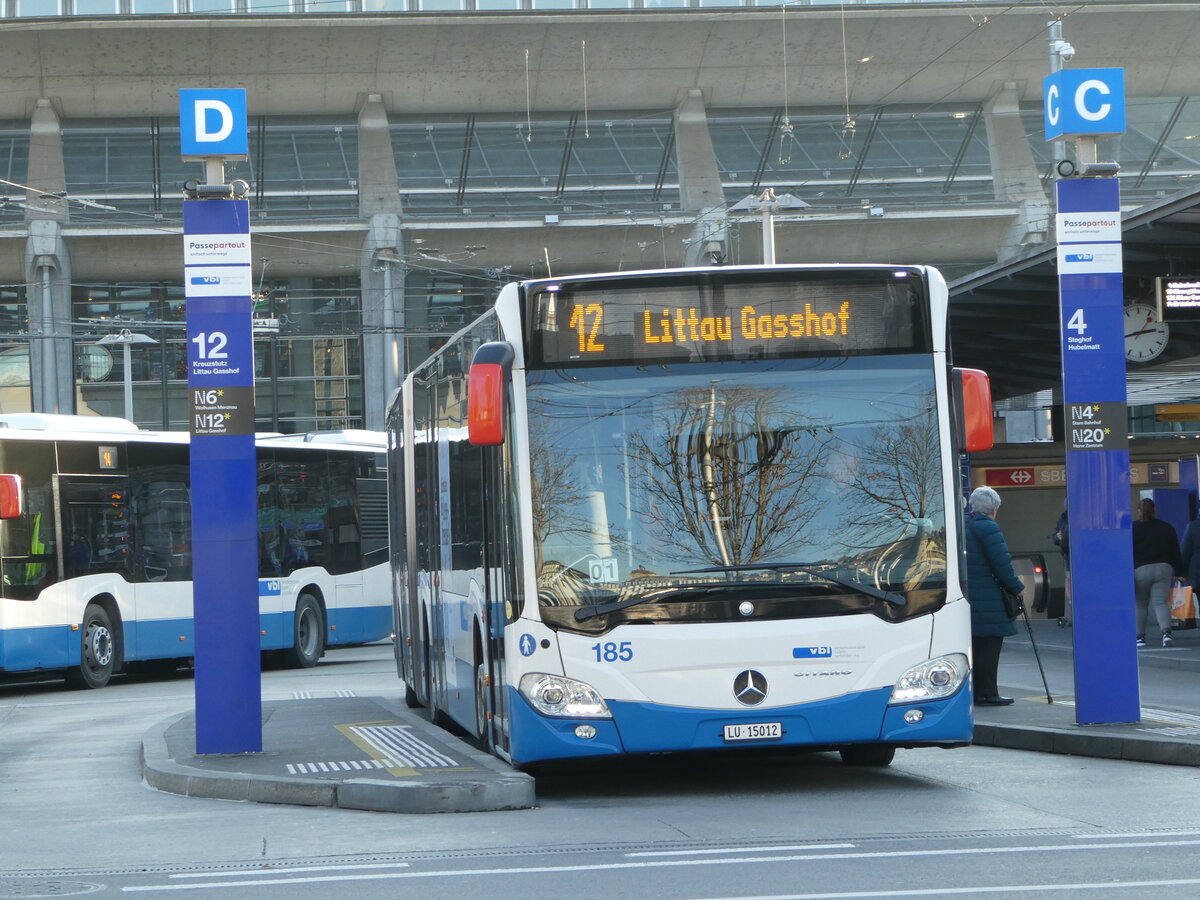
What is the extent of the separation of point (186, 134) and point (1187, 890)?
784 centimetres

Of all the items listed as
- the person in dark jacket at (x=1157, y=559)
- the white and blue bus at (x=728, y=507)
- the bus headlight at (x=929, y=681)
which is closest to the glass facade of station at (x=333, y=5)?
the person in dark jacket at (x=1157, y=559)

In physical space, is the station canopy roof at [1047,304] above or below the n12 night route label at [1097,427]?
above

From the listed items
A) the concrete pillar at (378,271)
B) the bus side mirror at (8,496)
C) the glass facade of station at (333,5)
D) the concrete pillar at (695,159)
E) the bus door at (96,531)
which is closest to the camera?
the bus side mirror at (8,496)

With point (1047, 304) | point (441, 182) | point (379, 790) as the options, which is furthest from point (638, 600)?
point (441, 182)

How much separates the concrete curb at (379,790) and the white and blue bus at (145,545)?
9621 millimetres

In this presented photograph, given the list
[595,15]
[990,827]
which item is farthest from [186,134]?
[595,15]

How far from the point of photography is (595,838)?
8.52m

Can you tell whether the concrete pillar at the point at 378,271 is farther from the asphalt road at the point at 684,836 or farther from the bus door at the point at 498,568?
the bus door at the point at 498,568

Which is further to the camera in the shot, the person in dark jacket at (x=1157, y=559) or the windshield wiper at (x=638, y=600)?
the person in dark jacket at (x=1157, y=559)

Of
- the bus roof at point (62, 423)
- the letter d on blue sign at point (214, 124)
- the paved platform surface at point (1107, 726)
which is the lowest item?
the paved platform surface at point (1107, 726)

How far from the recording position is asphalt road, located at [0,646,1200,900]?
7.15 m

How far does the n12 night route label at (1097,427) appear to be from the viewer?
12273mm

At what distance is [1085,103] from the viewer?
12.4 m

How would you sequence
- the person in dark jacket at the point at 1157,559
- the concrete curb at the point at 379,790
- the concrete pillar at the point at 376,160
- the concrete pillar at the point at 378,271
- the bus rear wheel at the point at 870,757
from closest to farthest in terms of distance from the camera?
the concrete curb at the point at 379,790 → the bus rear wheel at the point at 870,757 → the person in dark jacket at the point at 1157,559 → the concrete pillar at the point at 378,271 → the concrete pillar at the point at 376,160
